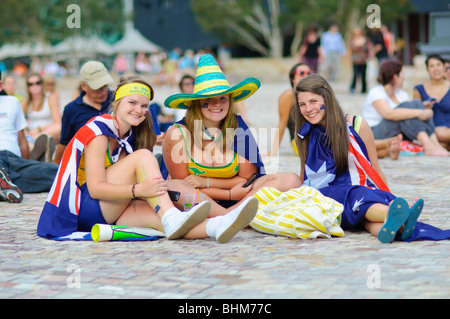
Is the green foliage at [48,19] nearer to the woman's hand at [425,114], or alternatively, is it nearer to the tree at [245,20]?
the tree at [245,20]

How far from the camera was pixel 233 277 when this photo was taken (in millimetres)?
4191

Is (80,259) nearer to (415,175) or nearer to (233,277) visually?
(233,277)

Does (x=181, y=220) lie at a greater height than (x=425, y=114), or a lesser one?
lesser

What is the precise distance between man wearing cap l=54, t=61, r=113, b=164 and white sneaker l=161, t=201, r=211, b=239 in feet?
8.73

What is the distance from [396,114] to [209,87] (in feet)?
15.3

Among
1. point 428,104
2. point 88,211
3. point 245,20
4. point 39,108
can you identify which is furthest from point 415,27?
point 88,211

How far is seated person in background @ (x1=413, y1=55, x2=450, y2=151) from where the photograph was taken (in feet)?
33.5

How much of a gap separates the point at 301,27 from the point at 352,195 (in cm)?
3422

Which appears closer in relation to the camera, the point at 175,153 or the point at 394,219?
the point at 394,219

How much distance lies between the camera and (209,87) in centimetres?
570

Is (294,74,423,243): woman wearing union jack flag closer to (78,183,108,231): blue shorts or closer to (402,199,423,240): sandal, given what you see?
(402,199,423,240): sandal

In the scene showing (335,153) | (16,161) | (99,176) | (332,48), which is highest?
(332,48)

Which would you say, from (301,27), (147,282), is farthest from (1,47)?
(147,282)

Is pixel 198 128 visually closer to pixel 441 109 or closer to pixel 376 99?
pixel 376 99
